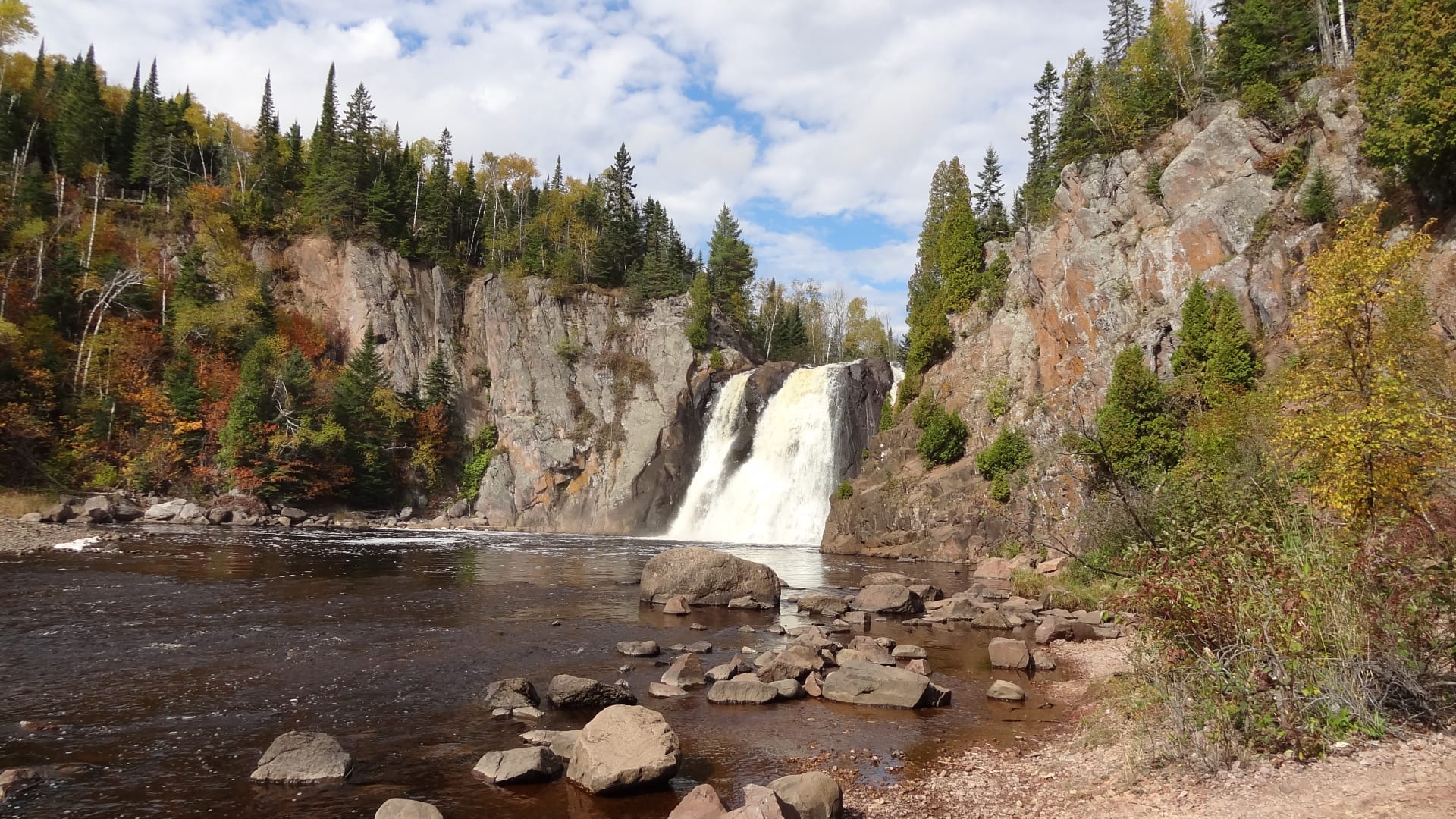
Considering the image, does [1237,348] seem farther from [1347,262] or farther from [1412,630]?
→ [1412,630]

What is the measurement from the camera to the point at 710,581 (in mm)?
23078

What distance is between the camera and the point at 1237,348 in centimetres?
3203

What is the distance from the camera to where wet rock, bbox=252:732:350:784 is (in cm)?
916

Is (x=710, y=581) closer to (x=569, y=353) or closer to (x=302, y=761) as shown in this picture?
(x=302, y=761)

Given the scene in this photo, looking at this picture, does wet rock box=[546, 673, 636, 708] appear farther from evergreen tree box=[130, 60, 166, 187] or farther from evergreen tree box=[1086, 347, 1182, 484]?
evergreen tree box=[130, 60, 166, 187]

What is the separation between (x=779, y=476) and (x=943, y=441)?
12.1 m

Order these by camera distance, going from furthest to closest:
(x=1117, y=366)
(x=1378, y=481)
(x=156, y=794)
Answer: (x=1117, y=366)
(x=1378, y=481)
(x=156, y=794)

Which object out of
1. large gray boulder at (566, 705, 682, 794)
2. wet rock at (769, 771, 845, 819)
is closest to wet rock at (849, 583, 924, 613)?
large gray boulder at (566, 705, 682, 794)

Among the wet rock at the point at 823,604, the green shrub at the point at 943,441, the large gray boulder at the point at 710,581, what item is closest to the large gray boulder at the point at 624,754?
the wet rock at the point at 823,604

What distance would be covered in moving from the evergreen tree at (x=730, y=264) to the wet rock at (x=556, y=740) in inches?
2750

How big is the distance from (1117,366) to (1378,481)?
2527 centimetres

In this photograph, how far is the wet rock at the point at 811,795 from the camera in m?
7.77

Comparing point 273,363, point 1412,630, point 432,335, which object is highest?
point 432,335

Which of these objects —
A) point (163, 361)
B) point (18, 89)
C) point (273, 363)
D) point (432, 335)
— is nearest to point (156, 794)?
point (273, 363)
